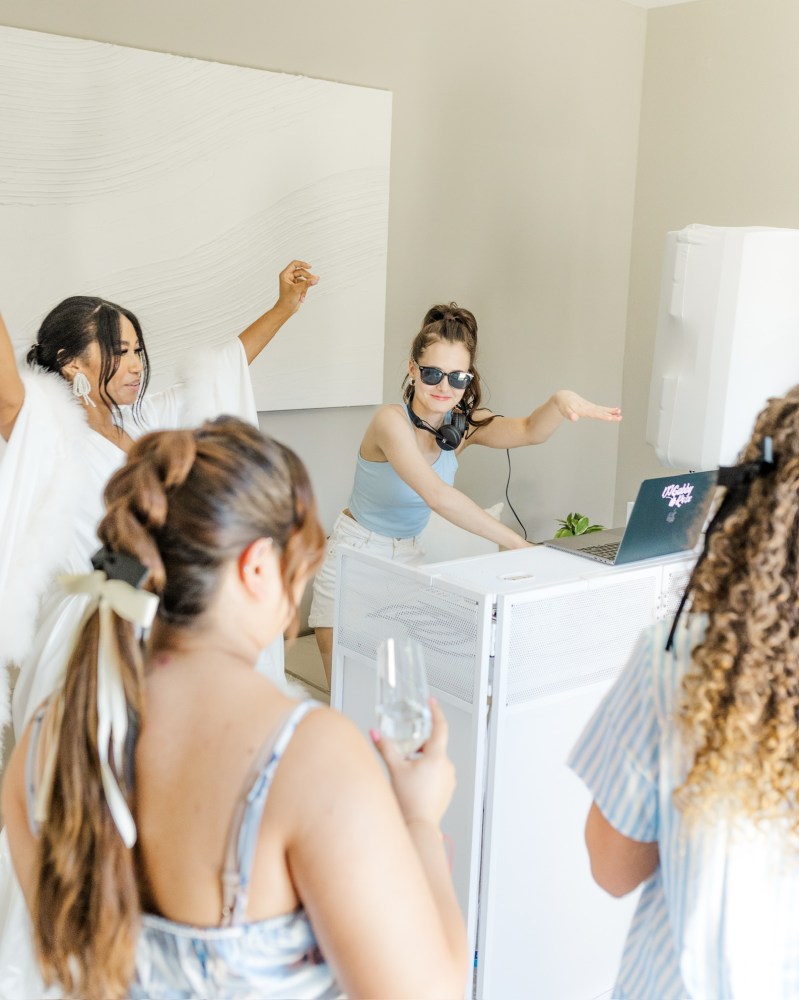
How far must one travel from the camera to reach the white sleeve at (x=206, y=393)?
2592 mm

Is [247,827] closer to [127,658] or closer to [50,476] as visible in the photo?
[127,658]

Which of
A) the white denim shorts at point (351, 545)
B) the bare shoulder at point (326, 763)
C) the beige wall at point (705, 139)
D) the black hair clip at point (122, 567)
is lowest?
the white denim shorts at point (351, 545)

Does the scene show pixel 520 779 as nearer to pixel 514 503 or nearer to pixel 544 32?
pixel 514 503

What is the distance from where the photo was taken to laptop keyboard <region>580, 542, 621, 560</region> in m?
2.22

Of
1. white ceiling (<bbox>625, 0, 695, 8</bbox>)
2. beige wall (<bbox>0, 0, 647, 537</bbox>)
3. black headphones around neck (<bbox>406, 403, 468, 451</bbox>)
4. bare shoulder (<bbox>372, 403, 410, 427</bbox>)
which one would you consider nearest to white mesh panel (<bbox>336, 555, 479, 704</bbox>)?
bare shoulder (<bbox>372, 403, 410, 427</bbox>)

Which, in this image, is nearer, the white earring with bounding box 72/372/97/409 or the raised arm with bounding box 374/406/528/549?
the white earring with bounding box 72/372/97/409

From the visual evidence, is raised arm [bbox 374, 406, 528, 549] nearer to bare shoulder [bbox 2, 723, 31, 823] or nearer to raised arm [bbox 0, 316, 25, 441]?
raised arm [bbox 0, 316, 25, 441]

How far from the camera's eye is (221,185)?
129 inches

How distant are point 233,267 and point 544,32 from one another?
168 cm

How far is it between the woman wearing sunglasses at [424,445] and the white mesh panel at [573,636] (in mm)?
613

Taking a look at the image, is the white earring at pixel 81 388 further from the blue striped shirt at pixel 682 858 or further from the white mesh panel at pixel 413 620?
the blue striped shirt at pixel 682 858

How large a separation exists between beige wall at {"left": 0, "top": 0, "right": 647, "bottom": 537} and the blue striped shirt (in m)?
2.62

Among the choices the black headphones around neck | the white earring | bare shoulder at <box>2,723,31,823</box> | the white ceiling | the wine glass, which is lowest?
the black headphones around neck

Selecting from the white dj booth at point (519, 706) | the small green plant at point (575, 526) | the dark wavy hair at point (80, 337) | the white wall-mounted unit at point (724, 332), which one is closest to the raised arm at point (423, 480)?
the white dj booth at point (519, 706)
